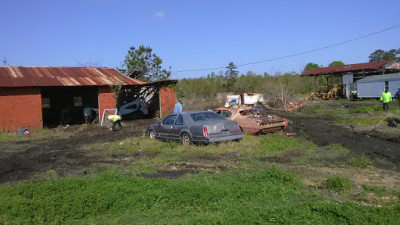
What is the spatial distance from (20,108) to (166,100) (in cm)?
1017

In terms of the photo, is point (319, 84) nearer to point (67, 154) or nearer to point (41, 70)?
point (41, 70)

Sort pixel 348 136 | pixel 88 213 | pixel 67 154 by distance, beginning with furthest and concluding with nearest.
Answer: pixel 348 136, pixel 67 154, pixel 88 213

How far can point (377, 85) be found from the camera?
37188mm

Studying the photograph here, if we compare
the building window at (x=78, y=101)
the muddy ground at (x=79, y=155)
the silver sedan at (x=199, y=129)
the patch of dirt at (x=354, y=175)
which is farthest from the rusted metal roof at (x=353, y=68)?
the patch of dirt at (x=354, y=175)

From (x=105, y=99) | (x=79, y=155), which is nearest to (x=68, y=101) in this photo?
(x=105, y=99)

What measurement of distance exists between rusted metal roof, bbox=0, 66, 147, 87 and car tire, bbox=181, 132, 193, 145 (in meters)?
13.2

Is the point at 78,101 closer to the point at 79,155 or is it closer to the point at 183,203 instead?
the point at 79,155

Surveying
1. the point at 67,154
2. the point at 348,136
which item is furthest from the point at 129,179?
the point at 348,136

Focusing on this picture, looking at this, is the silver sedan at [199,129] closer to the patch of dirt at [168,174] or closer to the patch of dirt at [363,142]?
the patch of dirt at [363,142]

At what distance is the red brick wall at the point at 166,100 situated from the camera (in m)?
27.4

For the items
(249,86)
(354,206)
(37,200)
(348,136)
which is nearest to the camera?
(354,206)

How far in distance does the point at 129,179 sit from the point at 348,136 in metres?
9.41

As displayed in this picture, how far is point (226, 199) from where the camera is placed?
6.07 meters

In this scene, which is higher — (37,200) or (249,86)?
(249,86)
